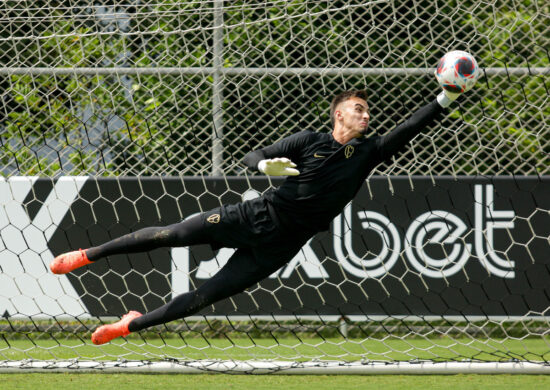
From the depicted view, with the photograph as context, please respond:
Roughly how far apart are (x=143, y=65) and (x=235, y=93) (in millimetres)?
720

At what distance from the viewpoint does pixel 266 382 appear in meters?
4.75

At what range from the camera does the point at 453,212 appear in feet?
18.5

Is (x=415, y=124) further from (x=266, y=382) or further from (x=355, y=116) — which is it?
(x=266, y=382)

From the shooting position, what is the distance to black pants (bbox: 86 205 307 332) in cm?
412

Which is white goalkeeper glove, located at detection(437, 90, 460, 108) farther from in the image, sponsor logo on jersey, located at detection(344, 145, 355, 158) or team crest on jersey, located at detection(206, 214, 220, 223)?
team crest on jersey, located at detection(206, 214, 220, 223)

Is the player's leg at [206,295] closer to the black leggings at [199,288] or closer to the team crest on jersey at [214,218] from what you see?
the black leggings at [199,288]

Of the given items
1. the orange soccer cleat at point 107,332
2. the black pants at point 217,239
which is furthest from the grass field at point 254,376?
the black pants at point 217,239

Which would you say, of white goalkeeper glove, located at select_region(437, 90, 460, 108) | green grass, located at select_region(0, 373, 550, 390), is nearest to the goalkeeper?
white goalkeeper glove, located at select_region(437, 90, 460, 108)

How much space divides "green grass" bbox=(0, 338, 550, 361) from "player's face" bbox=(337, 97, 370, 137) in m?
1.76

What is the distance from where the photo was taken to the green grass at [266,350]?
18.1 ft

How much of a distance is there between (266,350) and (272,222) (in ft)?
6.33

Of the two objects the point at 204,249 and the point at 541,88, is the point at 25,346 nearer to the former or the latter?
the point at 204,249

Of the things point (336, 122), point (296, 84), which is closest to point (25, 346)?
point (296, 84)

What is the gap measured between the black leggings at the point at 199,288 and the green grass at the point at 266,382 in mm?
586
